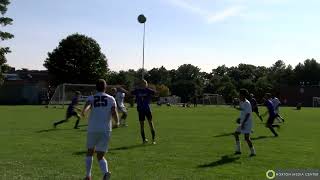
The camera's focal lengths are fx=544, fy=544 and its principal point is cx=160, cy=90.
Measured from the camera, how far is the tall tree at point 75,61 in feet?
308

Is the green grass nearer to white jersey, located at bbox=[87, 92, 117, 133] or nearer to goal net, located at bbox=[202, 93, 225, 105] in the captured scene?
white jersey, located at bbox=[87, 92, 117, 133]

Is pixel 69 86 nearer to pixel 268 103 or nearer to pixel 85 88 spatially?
pixel 85 88

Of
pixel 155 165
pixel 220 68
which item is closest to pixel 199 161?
pixel 155 165

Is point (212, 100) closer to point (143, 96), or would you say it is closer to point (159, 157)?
point (143, 96)

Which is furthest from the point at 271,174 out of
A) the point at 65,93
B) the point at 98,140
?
the point at 65,93

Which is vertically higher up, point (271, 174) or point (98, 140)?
point (98, 140)

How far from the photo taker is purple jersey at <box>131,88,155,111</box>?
18297 millimetres

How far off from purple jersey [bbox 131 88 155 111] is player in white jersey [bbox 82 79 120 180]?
292 inches

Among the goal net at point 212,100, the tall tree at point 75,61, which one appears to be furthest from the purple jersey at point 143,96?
the goal net at point 212,100

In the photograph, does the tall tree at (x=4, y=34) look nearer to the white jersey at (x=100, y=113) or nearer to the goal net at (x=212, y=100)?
the goal net at (x=212, y=100)

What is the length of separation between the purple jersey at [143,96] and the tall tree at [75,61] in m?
75.9

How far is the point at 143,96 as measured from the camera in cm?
1841

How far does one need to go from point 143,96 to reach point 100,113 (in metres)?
7.74

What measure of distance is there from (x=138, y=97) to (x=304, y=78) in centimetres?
13185
